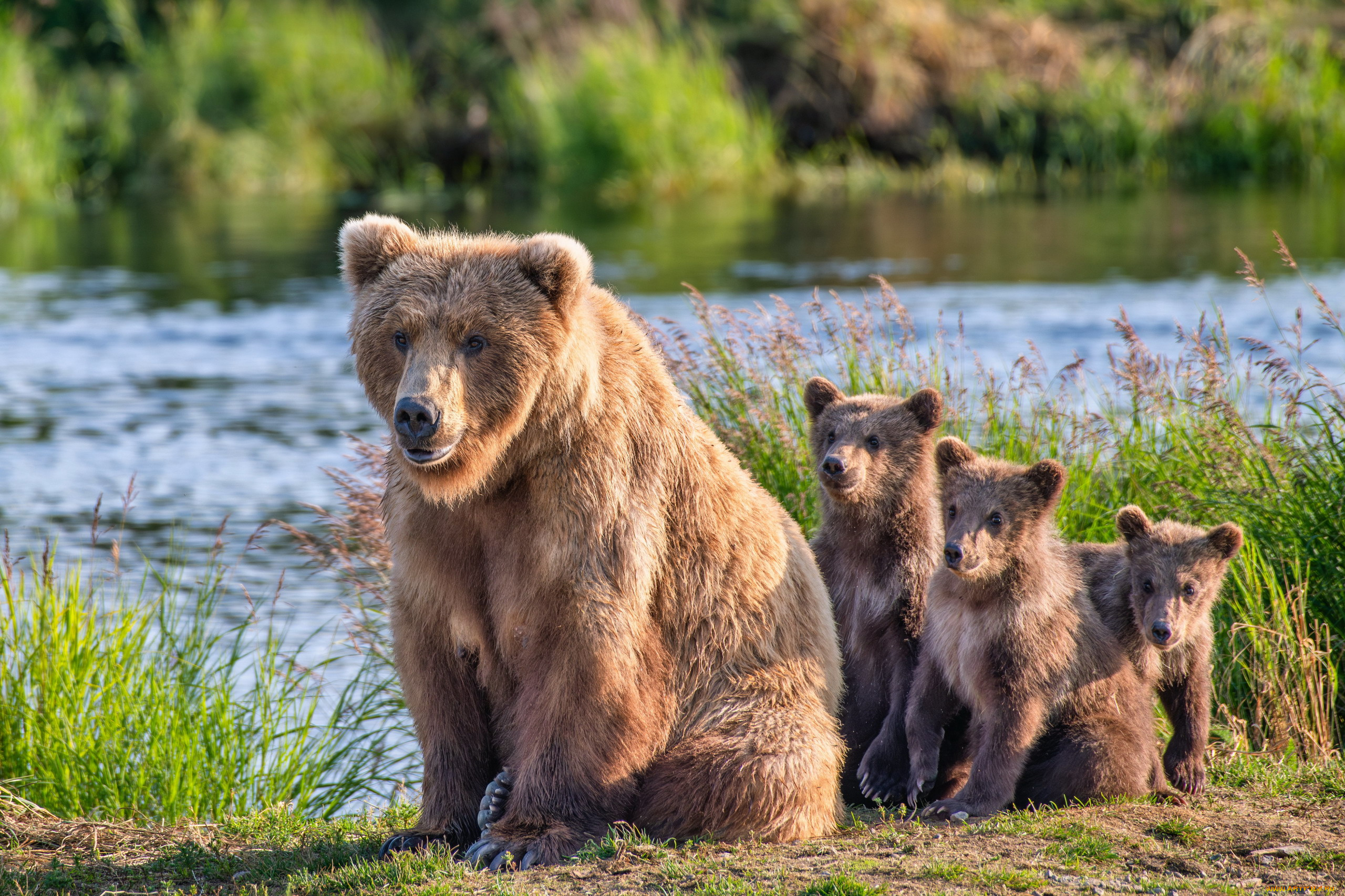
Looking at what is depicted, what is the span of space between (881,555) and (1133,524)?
1.00m

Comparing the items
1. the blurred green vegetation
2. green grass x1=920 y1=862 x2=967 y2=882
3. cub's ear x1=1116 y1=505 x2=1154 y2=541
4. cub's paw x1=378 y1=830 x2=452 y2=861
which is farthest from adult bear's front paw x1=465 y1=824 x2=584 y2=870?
the blurred green vegetation

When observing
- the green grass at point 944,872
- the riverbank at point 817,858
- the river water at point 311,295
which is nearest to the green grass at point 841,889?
the riverbank at point 817,858

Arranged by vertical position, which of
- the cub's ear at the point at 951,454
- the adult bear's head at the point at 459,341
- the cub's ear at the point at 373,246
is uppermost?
the cub's ear at the point at 373,246

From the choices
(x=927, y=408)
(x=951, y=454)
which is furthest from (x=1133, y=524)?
(x=927, y=408)

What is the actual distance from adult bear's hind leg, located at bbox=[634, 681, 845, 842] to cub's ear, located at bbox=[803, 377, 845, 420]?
1632mm

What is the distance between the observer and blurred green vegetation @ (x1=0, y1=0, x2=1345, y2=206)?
3247cm

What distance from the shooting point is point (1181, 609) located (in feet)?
19.4

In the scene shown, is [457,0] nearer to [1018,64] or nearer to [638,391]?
[1018,64]

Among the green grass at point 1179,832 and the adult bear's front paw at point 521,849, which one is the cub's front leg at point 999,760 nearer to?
the green grass at point 1179,832

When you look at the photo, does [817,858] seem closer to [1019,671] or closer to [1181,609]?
[1019,671]

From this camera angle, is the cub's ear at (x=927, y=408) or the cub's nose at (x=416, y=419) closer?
the cub's nose at (x=416, y=419)

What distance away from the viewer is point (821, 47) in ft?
115

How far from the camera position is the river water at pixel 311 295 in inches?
559

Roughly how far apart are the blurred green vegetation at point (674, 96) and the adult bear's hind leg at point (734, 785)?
27133 millimetres
